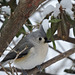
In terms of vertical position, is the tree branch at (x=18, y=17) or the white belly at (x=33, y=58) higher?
the tree branch at (x=18, y=17)

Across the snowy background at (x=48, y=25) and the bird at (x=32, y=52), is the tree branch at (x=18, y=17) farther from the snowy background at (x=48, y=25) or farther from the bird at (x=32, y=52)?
the bird at (x=32, y=52)

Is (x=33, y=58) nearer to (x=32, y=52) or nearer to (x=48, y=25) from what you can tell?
(x=32, y=52)

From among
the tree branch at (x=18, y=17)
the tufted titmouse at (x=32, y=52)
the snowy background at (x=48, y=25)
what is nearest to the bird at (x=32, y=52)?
the tufted titmouse at (x=32, y=52)

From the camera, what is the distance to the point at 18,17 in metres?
1.27

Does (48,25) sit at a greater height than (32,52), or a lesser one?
greater

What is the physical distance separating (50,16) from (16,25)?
238mm

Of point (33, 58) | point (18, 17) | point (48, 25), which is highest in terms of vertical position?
point (18, 17)

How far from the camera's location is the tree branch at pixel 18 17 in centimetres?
124

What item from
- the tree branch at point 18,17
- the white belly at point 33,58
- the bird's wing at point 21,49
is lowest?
the white belly at point 33,58

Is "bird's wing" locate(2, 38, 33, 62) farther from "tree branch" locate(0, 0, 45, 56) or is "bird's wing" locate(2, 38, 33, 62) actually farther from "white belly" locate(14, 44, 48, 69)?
"tree branch" locate(0, 0, 45, 56)

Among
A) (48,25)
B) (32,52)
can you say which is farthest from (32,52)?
(48,25)

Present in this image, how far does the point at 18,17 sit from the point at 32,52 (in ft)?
1.48

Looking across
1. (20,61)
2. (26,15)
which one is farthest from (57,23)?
(20,61)

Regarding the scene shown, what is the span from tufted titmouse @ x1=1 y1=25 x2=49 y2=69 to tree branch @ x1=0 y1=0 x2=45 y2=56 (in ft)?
0.97
